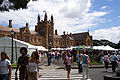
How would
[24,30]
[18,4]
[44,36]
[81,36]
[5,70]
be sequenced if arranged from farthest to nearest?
[81,36] < [44,36] < [24,30] < [18,4] < [5,70]

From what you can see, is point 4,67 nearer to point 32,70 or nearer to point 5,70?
point 5,70

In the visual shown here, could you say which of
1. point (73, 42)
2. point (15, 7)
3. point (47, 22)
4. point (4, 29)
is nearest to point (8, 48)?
point (15, 7)

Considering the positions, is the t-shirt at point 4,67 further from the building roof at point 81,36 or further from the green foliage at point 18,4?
the building roof at point 81,36

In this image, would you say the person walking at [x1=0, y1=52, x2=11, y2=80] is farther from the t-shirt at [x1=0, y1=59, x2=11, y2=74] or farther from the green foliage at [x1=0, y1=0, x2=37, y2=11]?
the green foliage at [x1=0, y1=0, x2=37, y2=11]

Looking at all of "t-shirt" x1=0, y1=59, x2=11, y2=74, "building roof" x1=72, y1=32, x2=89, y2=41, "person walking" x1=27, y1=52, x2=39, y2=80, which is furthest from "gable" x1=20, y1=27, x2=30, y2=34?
"t-shirt" x1=0, y1=59, x2=11, y2=74

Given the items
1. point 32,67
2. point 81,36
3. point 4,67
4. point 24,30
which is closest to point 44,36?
point 24,30

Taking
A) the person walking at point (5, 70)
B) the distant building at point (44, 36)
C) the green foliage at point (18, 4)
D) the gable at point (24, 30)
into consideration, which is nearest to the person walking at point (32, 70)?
the person walking at point (5, 70)

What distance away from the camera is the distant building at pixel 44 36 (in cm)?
5250

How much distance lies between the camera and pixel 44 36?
2586 inches

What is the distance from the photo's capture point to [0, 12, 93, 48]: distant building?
52503 millimetres

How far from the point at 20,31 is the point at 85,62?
47104 millimetres

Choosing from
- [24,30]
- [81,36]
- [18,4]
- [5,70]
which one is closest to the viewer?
[5,70]

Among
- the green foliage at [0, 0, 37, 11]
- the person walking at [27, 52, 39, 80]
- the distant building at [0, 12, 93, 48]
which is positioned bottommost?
the person walking at [27, 52, 39, 80]

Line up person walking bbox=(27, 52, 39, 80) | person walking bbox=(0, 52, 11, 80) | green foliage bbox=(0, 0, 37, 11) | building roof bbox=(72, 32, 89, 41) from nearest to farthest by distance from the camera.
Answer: person walking bbox=(0, 52, 11, 80) → person walking bbox=(27, 52, 39, 80) → green foliage bbox=(0, 0, 37, 11) → building roof bbox=(72, 32, 89, 41)
